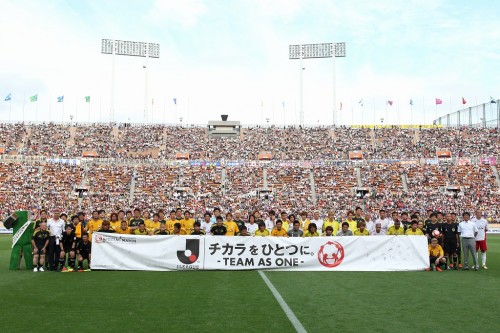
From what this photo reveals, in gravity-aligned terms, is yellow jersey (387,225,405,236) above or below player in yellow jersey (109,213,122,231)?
below

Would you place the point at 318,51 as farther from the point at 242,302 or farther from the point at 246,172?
the point at 242,302

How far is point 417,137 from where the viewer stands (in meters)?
59.6

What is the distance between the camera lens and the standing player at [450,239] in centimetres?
1432

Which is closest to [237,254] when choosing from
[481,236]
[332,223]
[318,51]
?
[332,223]

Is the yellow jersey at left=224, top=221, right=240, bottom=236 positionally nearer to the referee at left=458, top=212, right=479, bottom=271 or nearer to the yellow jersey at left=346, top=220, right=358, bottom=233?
the yellow jersey at left=346, top=220, right=358, bottom=233

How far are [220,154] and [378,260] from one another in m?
43.1

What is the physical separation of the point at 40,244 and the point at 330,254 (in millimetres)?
8222

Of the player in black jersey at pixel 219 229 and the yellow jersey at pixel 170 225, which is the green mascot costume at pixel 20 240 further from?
the player in black jersey at pixel 219 229

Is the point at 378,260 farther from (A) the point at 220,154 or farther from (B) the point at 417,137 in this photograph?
(B) the point at 417,137

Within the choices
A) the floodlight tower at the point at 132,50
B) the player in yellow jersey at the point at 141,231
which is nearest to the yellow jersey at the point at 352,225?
the player in yellow jersey at the point at 141,231

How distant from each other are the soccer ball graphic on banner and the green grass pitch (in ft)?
2.64

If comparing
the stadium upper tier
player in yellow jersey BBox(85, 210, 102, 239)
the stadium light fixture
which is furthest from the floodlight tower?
player in yellow jersey BBox(85, 210, 102, 239)

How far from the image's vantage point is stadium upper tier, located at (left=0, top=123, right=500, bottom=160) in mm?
55250

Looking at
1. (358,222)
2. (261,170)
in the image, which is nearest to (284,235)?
(358,222)
